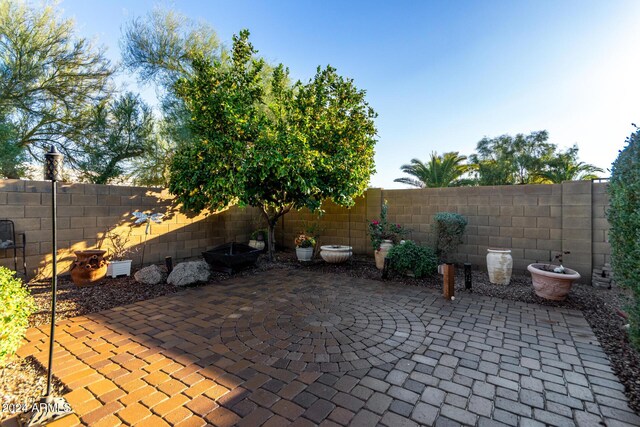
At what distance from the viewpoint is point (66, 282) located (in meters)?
5.01

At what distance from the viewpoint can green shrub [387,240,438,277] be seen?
5.37m

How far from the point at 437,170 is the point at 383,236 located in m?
8.68

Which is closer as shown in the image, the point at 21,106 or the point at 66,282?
the point at 66,282

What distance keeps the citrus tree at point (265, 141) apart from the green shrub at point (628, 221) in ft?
Result: 13.8

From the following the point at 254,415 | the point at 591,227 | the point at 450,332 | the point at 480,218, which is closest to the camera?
the point at 254,415

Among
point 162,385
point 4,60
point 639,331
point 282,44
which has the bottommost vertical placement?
point 162,385

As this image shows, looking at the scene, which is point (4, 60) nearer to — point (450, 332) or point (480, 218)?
point (450, 332)

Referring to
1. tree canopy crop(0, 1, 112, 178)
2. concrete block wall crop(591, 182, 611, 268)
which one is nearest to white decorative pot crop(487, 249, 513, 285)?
concrete block wall crop(591, 182, 611, 268)

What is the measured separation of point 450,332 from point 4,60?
35.3 feet

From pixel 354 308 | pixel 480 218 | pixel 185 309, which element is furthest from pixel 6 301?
pixel 480 218

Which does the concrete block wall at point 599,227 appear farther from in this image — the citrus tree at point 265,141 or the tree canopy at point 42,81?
the tree canopy at point 42,81

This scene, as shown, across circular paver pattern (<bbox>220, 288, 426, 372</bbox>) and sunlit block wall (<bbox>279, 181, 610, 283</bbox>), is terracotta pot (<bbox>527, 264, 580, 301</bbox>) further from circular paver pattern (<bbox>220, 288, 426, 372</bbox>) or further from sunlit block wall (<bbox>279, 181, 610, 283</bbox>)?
circular paver pattern (<bbox>220, 288, 426, 372</bbox>)

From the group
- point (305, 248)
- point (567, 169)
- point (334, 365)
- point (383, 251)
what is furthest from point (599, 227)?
point (567, 169)

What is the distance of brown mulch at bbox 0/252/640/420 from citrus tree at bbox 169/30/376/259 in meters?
1.79
